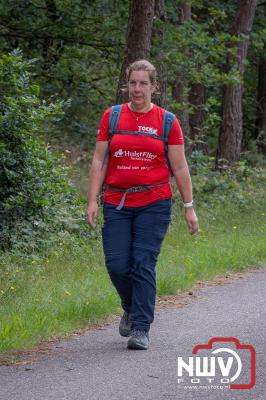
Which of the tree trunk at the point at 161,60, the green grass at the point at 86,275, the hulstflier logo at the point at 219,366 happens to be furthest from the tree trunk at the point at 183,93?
the hulstflier logo at the point at 219,366

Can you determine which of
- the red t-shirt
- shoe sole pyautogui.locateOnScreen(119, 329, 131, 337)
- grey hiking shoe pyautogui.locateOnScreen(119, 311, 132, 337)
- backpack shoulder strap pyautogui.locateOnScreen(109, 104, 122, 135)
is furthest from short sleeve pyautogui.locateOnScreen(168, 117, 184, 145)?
shoe sole pyautogui.locateOnScreen(119, 329, 131, 337)

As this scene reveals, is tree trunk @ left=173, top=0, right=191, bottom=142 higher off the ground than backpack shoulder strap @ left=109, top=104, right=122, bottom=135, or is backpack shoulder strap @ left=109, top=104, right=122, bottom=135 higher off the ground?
tree trunk @ left=173, top=0, right=191, bottom=142

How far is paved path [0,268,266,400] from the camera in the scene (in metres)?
6.20

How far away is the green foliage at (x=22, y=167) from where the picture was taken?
12477 millimetres

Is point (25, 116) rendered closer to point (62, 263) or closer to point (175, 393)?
point (62, 263)

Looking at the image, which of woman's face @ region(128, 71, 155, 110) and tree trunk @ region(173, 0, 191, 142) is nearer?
woman's face @ region(128, 71, 155, 110)

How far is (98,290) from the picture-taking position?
380 inches

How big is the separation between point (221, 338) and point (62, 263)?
13.2 ft

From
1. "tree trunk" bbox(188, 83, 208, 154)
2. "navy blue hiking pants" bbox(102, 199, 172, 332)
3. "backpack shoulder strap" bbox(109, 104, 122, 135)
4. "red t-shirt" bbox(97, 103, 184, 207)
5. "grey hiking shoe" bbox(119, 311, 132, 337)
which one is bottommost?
"grey hiking shoe" bbox(119, 311, 132, 337)

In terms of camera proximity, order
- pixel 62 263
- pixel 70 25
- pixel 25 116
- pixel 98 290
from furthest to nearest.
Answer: pixel 70 25, pixel 25 116, pixel 62 263, pixel 98 290

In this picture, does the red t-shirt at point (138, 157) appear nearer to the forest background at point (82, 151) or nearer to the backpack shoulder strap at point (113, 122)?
the backpack shoulder strap at point (113, 122)

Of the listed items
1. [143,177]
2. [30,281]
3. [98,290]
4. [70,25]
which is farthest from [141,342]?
[70,25]

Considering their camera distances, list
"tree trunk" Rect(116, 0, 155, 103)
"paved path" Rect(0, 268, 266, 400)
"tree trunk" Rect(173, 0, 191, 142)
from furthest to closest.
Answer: "tree trunk" Rect(173, 0, 191, 142) → "tree trunk" Rect(116, 0, 155, 103) → "paved path" Rect(0, 268, 266, 400)

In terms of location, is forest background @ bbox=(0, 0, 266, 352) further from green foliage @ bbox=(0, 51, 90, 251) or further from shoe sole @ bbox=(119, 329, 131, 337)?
shoe sole @ bbox=(119, 329, 131, 337)
